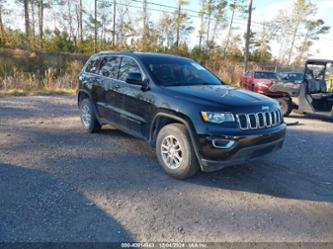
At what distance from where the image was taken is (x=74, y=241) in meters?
2.46

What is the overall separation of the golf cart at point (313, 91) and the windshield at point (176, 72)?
5.09 m

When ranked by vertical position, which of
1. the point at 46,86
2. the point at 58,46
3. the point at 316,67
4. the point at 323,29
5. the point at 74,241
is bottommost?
the point at 74,241

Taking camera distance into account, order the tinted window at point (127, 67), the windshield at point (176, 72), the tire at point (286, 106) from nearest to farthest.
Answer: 1. the windshield at point (176, 72)
2. the tinted window at point (127, 67)
3. the tire at point (286, 106)

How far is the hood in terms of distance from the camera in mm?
3434

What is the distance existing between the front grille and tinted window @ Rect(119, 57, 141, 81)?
193 cm

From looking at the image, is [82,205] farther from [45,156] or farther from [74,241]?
[45,156]

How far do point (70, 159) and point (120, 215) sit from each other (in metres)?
1.88

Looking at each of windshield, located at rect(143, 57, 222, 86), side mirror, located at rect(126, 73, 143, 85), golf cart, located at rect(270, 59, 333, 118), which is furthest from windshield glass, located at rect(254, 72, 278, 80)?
side mirror, located at rect(126, 73, 143, 85)

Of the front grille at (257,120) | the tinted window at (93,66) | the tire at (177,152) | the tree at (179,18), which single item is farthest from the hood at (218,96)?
the tree at (179,18)

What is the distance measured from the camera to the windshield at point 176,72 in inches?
167

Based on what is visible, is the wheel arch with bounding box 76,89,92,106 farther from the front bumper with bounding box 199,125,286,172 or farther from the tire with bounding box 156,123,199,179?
the front bumper with bounding box 199,125,286,172

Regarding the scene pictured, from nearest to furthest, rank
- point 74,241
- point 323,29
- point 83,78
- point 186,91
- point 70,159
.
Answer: point 74,241 < point 186,91 < point 70,159 < point 83,78 < point 323,29

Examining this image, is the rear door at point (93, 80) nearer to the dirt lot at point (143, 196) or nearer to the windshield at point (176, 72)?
the dirt lot at point (143, 196)

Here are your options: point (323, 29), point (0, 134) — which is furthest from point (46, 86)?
point (323, 29)
